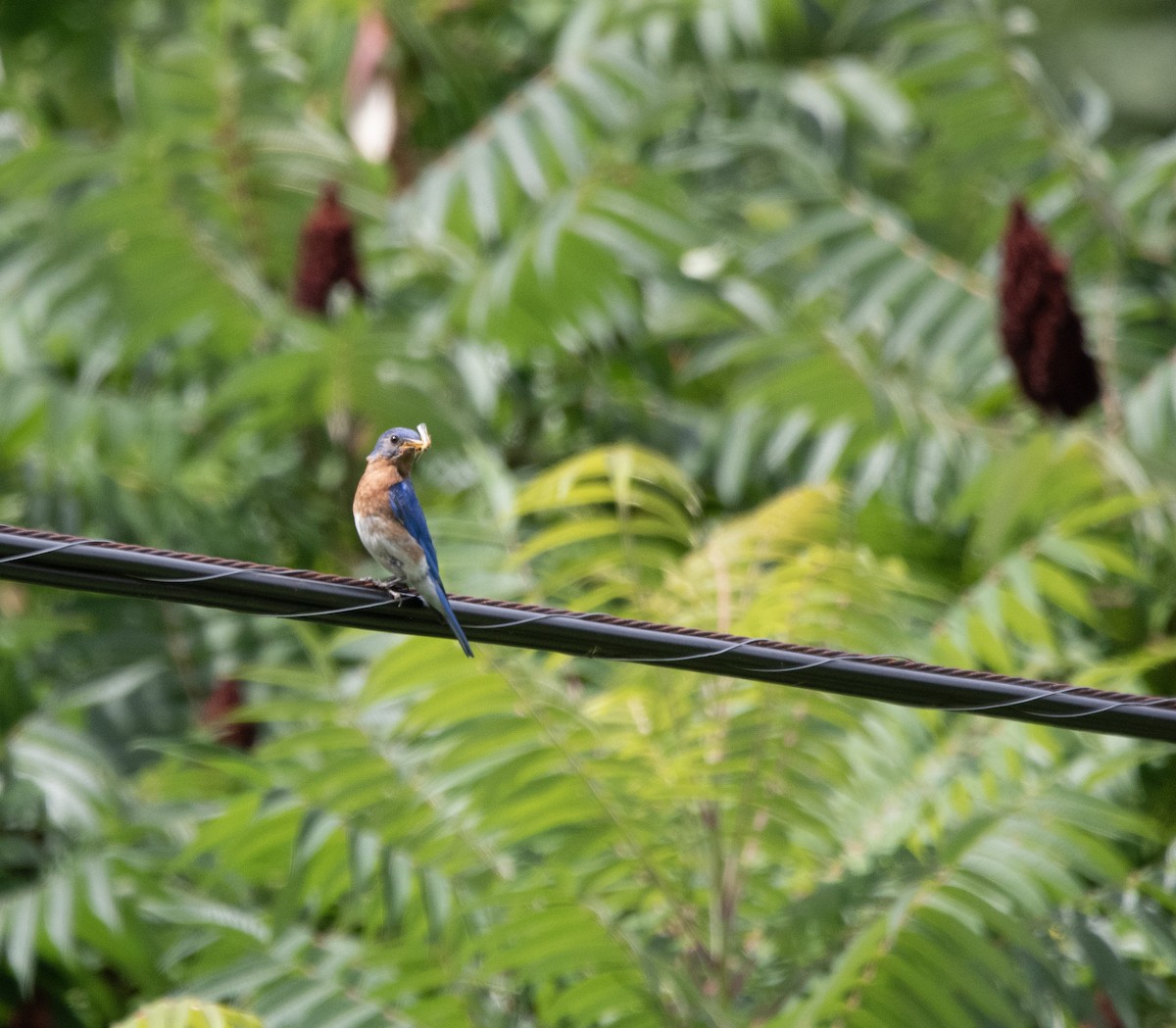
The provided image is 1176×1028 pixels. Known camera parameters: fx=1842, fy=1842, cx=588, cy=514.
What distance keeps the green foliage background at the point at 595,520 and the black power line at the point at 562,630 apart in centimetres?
123

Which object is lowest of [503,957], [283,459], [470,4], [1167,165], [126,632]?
[503,957]

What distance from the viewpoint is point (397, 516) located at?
387 cm

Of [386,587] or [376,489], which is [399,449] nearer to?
[376,489]

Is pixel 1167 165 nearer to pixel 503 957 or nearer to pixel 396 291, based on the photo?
pixel 396 291

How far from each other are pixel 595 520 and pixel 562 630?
189cm

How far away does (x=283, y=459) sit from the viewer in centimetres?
817

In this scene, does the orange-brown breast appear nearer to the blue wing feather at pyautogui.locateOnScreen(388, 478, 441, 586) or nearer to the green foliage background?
the blue wing feather at pyautogui.locateOnScreen(388, 478, 441, 586)

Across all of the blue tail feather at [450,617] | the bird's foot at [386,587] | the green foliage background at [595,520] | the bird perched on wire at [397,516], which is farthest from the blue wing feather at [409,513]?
the green foliage background at [595,520]

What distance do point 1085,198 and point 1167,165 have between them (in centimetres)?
39

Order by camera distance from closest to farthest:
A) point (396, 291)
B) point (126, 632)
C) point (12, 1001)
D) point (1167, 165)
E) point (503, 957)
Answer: point (503, 957)
point (12, 1001)
point (1167, 165)
point (126, 632)
point (396, 291)

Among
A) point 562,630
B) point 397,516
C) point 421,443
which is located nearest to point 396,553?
point 397,516

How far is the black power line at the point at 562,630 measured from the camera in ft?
10.6

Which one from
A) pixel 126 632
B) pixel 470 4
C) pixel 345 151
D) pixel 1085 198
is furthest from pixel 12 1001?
pixel 470 4

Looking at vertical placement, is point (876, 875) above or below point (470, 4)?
below
